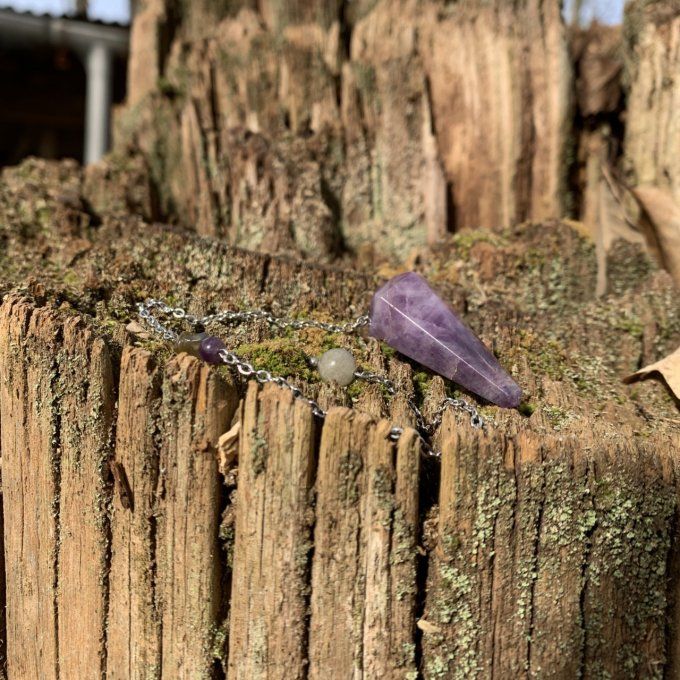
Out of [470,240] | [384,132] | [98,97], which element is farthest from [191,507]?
[98,97]

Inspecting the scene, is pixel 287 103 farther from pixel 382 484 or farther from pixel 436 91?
pixel 382 484

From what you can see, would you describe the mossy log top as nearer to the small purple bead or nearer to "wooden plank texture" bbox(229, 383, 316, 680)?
"wooden plank texture" bbox(229, 383, 316, 680)

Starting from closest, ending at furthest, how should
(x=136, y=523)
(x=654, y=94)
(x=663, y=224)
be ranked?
1. (x=136, y=523)
2. (x=663, y=224)
3. (x=654, y=94)

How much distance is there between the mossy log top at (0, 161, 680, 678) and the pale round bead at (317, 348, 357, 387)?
0.05 m

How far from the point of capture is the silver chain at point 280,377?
2121mm

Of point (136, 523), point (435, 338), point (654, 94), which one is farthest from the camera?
point (654, 94)

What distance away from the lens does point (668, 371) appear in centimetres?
255

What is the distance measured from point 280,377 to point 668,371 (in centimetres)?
150

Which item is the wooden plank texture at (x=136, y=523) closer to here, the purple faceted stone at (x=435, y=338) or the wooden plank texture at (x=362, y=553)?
the wooden plank texture at (x=362, y=553)

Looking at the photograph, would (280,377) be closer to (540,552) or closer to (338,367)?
(338,367)

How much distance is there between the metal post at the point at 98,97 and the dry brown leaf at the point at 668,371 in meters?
6.27

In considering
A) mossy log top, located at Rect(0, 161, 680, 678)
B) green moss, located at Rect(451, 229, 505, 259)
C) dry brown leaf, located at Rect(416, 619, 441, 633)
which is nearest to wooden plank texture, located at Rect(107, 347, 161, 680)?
mossy log top, located at Rect(0, 161, 680, 678)

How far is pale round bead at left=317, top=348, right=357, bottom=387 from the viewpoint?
2250 millimetres

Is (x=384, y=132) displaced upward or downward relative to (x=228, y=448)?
upward
